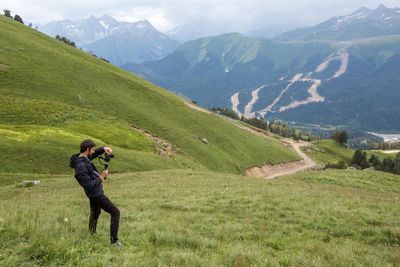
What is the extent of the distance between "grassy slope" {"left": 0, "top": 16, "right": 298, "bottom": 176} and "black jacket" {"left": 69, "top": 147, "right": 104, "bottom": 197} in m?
28.0

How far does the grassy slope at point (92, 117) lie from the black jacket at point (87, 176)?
2799cm

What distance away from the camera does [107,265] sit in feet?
19.7

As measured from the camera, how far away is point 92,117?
51.4m

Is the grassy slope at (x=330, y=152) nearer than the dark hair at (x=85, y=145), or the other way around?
the dark hair at (x=85, y=145)

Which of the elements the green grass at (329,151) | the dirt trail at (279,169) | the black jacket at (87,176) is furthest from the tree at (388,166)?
the black jacket at (87,176)

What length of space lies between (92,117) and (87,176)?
48006 mm

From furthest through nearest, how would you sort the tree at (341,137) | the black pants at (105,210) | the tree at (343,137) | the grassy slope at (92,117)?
the tree at (341,137), the tree at (343,137), the grassy slope at (92,117), the black pants at (105,210)

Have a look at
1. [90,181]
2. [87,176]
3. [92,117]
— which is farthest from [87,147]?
[92,117]

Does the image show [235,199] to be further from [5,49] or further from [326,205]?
[5,49]

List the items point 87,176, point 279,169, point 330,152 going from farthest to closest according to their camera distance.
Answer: point 330,152 → point 279,169 → point 87,176

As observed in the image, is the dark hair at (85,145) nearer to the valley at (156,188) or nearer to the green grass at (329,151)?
the valley at (156,188)

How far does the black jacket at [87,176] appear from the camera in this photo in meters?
7.91

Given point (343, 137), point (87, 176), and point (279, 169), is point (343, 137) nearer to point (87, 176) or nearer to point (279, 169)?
point (279, 169)

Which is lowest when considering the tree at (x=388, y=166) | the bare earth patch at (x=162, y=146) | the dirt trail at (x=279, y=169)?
the dirt trail at (x=279, y=169)
